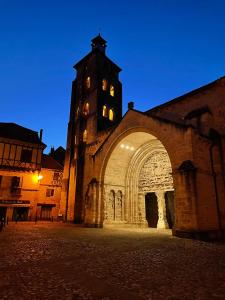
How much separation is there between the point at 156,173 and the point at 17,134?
19242 mm

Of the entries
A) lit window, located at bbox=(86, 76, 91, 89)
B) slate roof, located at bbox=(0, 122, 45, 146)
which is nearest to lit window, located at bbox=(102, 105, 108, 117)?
lit window, located at bbox=(86, 76, 91, 89)

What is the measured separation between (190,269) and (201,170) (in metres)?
8.34

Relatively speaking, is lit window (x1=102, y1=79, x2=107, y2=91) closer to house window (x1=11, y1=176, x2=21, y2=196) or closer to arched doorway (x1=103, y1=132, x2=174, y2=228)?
arched doorway (x1=103, y1=132, x2=174, y2=228)

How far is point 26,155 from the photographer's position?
27469mm

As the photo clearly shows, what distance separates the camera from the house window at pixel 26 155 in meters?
27.1

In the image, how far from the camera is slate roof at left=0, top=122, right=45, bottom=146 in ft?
89.3

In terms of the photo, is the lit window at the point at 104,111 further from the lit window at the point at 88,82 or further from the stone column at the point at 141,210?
the stone column at the point at 141,210

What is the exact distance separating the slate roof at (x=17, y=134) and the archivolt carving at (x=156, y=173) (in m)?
15.3

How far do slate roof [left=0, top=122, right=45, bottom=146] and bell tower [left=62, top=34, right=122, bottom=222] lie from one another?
488 centimetres

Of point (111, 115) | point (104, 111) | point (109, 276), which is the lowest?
point (109, 276)

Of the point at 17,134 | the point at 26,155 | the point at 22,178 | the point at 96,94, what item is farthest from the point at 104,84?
the point at 22,178

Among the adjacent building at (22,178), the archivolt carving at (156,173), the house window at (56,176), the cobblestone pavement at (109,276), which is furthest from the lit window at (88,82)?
the cobblestone pavement at (109,276)

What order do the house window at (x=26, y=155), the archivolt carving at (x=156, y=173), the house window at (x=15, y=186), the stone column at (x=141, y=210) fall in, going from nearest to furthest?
the archivolt carving at (x=156, y=173) → the stone column at (x=141, y=210) → the house window at (x=15, y=186) → the house window at (x=26, y=155)

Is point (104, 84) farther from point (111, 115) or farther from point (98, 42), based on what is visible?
point (98, 42)
